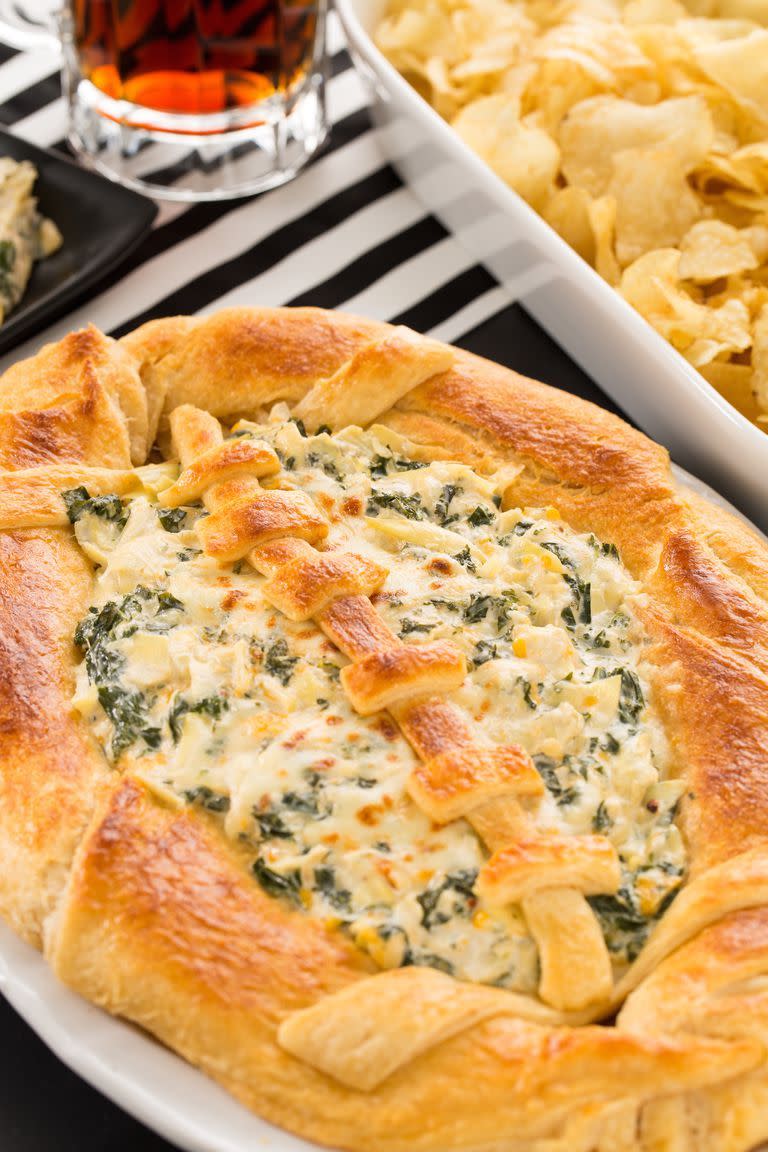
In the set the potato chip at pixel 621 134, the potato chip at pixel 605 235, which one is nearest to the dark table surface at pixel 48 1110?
the potato chip at pixel 605 235

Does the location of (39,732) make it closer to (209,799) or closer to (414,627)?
A: (209,799)

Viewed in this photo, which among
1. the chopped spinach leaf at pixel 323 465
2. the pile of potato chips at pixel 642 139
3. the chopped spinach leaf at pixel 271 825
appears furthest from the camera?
the pile of potato chips at pixel 642 139

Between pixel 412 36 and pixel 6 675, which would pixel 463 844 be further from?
pixel 412 36

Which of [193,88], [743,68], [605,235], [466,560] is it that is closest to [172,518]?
[466,560]

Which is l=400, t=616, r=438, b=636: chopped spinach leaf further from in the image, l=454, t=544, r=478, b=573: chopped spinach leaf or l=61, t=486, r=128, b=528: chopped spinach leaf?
l=61, t=486, r=128, b=528: chopped spinach leaf

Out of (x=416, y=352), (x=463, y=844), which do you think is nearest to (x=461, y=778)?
(x=463, y=844)

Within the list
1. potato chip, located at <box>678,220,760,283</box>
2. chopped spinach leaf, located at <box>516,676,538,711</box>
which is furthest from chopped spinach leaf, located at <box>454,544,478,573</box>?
potato chip, located at <box>678,220,760,283</box>

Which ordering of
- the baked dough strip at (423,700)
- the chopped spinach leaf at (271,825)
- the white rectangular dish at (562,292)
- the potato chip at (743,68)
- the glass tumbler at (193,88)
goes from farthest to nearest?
the glass tumbler at (193,88) → the potato chip at (743,68) → the white rectangular dish at (562,292) → the chopped spinach leaf at (271,825) → the baked dough strip at (423,700)

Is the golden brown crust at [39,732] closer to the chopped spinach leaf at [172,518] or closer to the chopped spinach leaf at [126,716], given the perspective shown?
the chopped spinach leaf at [126,716]
